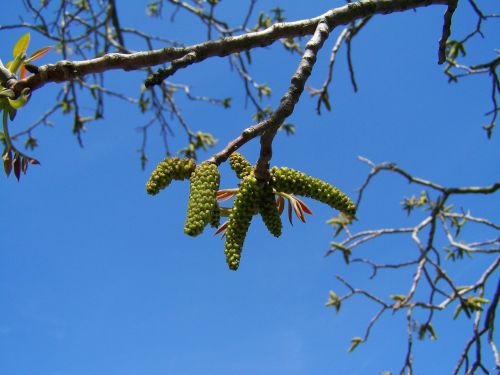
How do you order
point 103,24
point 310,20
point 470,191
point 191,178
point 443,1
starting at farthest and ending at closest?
point 103,24
point 470,191
point 443,1
point 310,20
point 191,178

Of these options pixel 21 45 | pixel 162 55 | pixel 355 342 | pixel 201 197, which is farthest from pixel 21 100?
pixel 355 342

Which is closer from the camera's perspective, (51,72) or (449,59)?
(51,72)

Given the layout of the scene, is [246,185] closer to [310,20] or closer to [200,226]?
[200,226]

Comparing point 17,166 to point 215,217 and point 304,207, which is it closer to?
point 215,217

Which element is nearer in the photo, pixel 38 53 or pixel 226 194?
pixel 38 53

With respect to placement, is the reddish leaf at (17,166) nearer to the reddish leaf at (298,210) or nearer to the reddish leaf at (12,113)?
the reddish leaf at (12,113)

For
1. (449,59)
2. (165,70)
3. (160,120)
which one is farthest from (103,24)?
(165,70)
